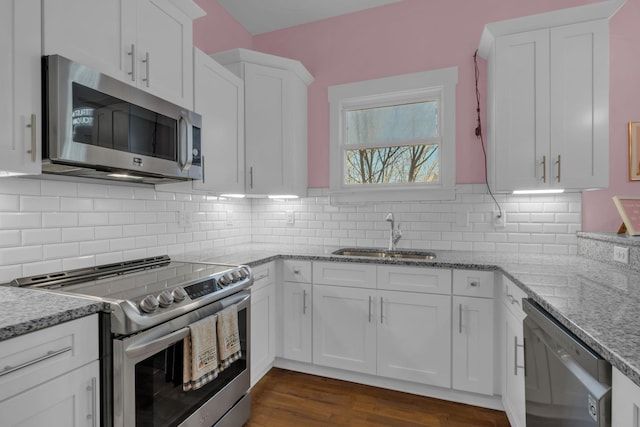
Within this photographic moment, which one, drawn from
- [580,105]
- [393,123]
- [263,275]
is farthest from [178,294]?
[580,105]

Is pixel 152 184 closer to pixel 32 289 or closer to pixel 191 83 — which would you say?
pixel 191 83

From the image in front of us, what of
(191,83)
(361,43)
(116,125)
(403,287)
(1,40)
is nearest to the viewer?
(1,40)

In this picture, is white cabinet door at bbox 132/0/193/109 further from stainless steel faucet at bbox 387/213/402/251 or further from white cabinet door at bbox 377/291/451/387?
white cabinet door at bbox 377/291/451/387

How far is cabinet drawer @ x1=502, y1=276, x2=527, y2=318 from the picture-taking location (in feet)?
5.32

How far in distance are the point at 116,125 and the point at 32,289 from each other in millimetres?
771

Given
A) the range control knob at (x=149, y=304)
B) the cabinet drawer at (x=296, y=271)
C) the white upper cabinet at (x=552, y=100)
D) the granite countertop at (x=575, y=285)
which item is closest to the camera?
the granite countertop at (x=575, y=285)

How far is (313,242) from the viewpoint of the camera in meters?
3.03

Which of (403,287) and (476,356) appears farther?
(403,287)

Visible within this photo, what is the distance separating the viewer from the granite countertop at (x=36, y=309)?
92 centimetres

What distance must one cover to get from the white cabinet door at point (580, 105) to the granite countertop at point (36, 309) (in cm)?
261

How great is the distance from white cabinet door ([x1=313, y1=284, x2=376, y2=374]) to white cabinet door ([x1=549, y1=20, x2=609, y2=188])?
5.03 ft

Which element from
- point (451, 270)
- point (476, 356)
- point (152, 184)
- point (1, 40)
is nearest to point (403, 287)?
point (451, 270)

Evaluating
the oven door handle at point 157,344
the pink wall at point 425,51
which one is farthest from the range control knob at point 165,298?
the pink wall at point 425,51

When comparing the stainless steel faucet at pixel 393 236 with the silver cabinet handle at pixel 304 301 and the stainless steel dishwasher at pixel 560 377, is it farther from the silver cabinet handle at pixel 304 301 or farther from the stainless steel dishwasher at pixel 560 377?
the stainless steel dishwasher at pixel 560 377
